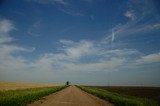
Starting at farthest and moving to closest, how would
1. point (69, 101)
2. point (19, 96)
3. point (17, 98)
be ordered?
point (69, 101), point (19, 96), point (17, 98)

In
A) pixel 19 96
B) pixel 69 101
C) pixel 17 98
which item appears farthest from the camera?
pixel 69 101

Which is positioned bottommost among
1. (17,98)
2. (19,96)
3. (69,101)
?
(69,101)

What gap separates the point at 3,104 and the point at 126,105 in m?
12.6

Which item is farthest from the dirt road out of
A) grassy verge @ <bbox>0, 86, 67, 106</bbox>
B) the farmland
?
the farmland

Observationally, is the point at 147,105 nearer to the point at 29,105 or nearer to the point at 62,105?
the point at 62,105

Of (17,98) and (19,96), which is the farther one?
(19,96)

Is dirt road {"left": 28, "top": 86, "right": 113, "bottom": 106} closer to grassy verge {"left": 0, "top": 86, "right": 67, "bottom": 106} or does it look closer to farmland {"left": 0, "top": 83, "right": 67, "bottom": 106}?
grassy verge {"left": 0, "top": 86, "right": 67, "bottom": 106}

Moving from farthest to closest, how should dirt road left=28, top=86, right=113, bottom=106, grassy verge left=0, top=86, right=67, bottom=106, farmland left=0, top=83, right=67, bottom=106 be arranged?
1. dirt road left=28, top=86, right=113, bottom=106
2. farmland left=0, top=83, right=67, bottom=106
3. grassy verge left=0, top=86, right=67, bottom=106

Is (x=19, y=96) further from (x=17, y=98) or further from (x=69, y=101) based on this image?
(x=69, y=101)

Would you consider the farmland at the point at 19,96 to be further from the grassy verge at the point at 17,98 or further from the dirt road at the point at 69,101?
the dirt road at the point at 69,101

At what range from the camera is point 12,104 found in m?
19.2

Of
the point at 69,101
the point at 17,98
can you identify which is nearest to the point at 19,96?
the point at 17,98

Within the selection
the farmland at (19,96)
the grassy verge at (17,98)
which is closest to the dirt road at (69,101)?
the grassy verge at (17,98)

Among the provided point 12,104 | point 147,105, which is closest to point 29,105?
point 12,104
